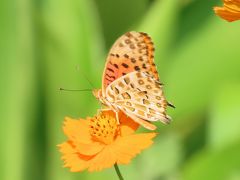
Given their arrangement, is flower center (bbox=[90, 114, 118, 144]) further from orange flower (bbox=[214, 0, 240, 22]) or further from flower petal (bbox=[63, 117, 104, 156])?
orange flower (bbox=[214, 0, 240, 22])

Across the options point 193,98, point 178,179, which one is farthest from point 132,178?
point 193,98

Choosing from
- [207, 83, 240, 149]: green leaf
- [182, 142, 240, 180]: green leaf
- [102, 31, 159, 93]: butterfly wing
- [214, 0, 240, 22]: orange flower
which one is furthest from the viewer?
[207, 83, 240, 149]: green leaf

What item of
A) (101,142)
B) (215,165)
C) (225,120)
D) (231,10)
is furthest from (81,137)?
(225,120)

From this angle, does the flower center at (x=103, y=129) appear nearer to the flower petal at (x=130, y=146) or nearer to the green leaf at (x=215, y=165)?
the flower petal at (x=130, y=146)

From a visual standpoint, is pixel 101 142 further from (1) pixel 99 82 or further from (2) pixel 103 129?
(1) pixel 99 82

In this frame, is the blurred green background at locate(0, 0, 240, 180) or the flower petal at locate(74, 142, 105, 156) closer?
the flower petal at locate(74, 142, 105, 156)

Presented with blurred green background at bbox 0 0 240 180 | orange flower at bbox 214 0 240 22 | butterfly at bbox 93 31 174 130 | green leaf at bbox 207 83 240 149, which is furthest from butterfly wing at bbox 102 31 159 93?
green leaf at bbox 207 83 240 149
